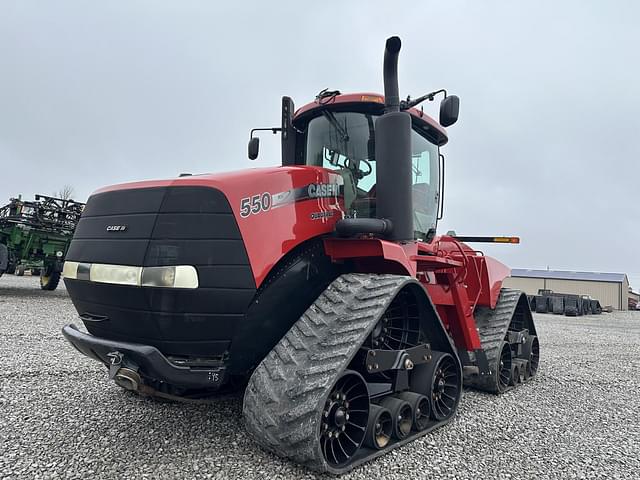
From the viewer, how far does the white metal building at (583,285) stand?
132 ft

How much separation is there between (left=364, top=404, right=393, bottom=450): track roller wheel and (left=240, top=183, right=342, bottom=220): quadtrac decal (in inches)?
56.6

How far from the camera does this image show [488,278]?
5910mm

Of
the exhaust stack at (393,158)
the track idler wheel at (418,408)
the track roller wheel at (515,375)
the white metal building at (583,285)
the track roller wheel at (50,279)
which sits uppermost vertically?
Answer: the exhaust stack at (393,158)

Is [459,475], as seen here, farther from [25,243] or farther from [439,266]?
[25,243]

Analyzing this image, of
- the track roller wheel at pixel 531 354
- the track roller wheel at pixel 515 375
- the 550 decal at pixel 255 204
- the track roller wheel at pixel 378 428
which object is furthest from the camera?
the track roller wheel at pixel 531 354

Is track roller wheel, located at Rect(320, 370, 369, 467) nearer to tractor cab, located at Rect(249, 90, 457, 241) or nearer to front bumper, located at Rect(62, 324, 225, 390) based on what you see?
front bumper, located at Rect(62, 324, 225, 390)

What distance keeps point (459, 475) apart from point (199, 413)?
213 centimetres

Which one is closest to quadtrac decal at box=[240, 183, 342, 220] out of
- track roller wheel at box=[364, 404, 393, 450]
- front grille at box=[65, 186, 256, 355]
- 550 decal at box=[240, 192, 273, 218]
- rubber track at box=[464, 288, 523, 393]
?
550 decal at box=[240, 192, 273, 218]

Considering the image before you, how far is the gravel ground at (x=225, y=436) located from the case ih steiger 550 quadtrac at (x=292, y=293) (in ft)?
0.91

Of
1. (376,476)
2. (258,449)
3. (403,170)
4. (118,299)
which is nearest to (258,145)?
(403,170)

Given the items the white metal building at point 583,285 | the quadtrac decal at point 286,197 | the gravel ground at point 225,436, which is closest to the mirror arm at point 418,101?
the quadtrac decal at point 286,197

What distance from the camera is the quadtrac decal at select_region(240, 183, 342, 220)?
2994mm

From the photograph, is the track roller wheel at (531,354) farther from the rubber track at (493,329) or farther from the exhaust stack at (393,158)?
the exhaust stack at (393,158)

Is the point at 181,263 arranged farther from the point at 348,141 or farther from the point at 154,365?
the point at 348,141
